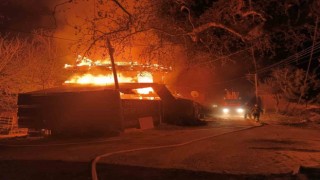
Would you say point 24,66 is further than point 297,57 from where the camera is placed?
No

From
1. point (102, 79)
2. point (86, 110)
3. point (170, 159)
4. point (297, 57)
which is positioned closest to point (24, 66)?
point (102, 79)

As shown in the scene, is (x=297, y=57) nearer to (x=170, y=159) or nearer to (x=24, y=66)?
(x=24, y=66)

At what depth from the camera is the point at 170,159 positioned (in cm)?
1066

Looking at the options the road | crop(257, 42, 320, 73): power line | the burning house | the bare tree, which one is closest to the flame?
the burning house

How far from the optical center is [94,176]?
27.7 ft

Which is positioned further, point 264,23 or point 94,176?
point 264,23

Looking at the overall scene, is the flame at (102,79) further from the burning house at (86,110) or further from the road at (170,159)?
the road at (170,159)

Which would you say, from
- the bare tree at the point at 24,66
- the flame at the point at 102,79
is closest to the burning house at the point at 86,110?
the flame at the point at 102,79

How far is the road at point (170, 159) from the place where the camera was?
886 centimetres

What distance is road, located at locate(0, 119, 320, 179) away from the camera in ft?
29.1

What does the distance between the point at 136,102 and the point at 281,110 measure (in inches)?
855

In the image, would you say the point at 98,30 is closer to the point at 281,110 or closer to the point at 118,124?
the point at 118,124

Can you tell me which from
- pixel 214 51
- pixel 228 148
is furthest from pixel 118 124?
pixel 228 148

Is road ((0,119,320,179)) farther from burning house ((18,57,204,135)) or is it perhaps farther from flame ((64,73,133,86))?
flame ((64,73,133,86))
